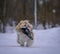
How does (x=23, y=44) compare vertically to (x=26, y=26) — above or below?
below

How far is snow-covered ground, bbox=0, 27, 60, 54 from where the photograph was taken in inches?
50.3

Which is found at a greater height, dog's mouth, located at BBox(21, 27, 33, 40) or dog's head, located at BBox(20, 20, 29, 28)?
dog's head, located at BBox(20, 20, 29, 28)

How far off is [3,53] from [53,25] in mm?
426

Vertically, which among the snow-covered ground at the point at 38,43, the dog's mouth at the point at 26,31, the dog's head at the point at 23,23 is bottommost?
the snow-covered ground at the point at 38,43

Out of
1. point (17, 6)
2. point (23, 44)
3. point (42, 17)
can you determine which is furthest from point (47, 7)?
point (23, 44)

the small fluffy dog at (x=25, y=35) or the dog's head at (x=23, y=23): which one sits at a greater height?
the dog's head at (x=23, y=23)

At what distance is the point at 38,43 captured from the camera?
1363 millimetres

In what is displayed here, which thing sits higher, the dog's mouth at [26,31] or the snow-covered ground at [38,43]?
the dog's mouth at [26,31]

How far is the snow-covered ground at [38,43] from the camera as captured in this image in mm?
1278

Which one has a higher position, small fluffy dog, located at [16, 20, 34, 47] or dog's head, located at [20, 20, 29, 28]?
dog's head, located at [20, 20, 29, 28]

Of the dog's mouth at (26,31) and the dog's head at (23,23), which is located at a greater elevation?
the dog's head at (23,23)

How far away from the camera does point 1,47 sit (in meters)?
1.32

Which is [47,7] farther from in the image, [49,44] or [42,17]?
[49,44]

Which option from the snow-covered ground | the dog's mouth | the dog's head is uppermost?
the dog's head
